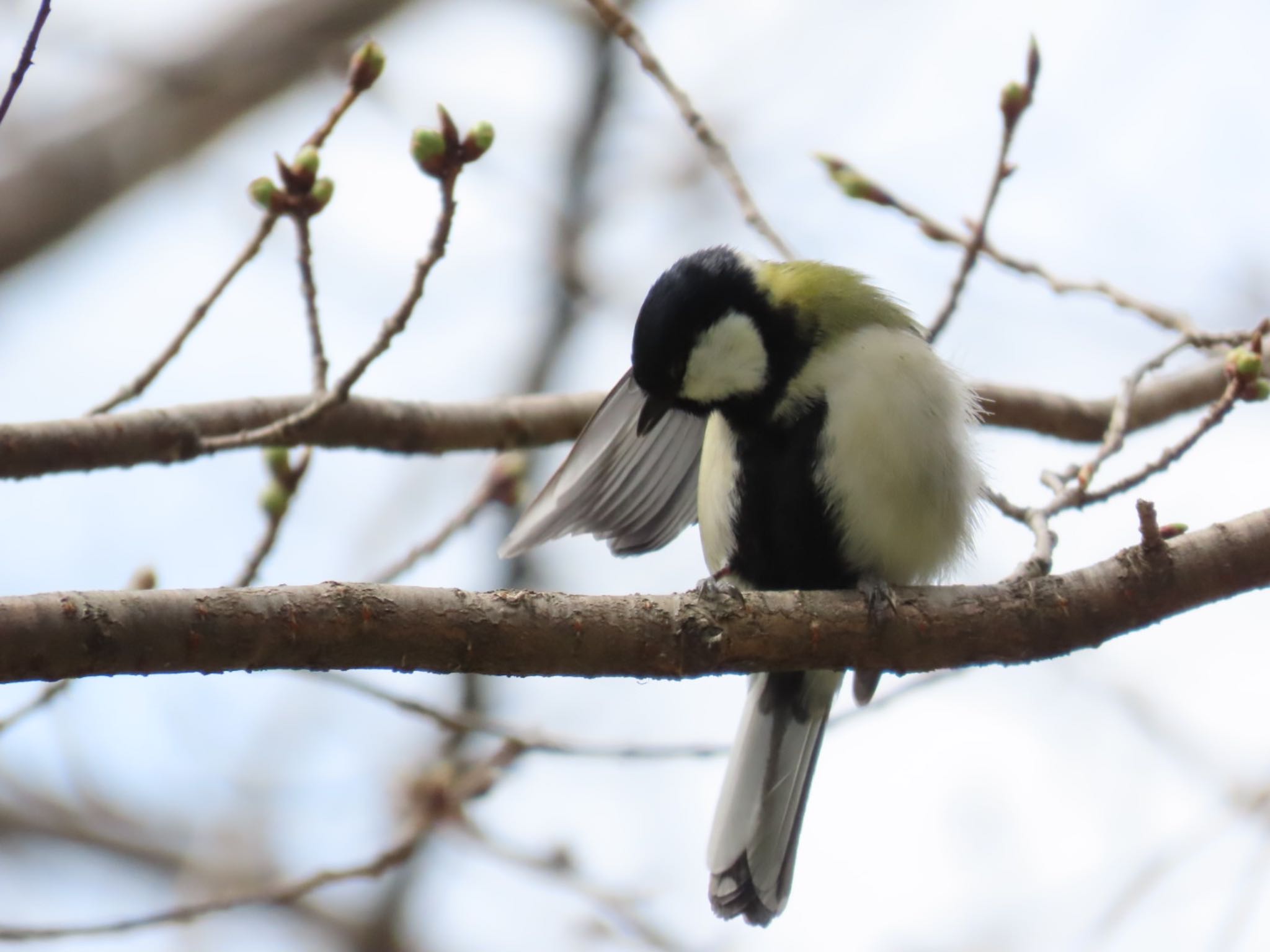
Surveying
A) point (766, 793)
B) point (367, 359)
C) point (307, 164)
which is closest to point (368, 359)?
point (367, 359)

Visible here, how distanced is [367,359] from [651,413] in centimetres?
68

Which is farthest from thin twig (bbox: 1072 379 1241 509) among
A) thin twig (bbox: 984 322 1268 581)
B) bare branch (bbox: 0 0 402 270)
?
bare branch (bbox: 0 0 402 270)

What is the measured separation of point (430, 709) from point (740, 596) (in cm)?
91

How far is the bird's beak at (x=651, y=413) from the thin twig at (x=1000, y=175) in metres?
0.67

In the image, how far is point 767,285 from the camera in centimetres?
291

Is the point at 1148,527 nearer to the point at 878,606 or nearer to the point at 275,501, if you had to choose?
the point at 878,606

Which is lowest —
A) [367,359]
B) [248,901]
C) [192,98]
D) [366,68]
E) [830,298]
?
[248,901]

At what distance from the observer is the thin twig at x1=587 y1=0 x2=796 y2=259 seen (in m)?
2.98

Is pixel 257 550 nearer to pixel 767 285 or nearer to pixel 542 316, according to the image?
pixel 767 285

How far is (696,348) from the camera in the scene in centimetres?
276

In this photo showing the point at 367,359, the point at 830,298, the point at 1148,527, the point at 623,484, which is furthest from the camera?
the point at 623,484

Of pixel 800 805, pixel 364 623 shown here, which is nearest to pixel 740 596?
pixel 364 623

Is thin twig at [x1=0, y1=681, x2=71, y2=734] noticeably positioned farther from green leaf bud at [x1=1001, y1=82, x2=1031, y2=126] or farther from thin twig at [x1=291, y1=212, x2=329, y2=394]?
green leaf bud at [x1=1001, y1=82, x2=1031, y2=126]

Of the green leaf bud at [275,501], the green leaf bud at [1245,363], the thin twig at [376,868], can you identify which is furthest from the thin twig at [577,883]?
the green leaf bud at [1245,363]
